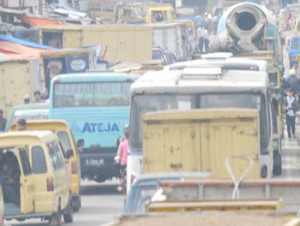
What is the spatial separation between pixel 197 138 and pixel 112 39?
107ft

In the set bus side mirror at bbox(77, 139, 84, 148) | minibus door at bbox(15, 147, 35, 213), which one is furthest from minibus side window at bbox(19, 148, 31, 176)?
bus side mirror at bbox(77, 139, 84, 148)

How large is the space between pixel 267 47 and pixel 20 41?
9883mm

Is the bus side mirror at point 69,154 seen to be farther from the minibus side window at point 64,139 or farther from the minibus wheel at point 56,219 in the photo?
the minibus wheel at point 56,219

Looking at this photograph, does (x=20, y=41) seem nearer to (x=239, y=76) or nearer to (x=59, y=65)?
(x=59, y=65)

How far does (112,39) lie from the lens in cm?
5178

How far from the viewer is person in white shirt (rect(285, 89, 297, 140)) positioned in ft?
125

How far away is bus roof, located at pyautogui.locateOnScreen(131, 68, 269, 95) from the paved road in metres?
2.03

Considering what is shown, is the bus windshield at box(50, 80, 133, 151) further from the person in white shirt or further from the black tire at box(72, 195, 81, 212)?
→ the person in white shirt

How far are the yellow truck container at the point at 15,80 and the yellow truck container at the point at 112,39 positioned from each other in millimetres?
9259

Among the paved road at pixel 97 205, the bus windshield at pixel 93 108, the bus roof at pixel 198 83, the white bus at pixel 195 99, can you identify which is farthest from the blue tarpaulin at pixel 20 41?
the white bus at pixel 195 99

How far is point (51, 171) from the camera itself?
22.2m

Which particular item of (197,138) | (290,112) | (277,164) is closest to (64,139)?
(277,164)

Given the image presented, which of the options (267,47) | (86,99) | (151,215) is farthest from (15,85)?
(151,215)

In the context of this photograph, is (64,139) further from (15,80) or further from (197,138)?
(15,80)
